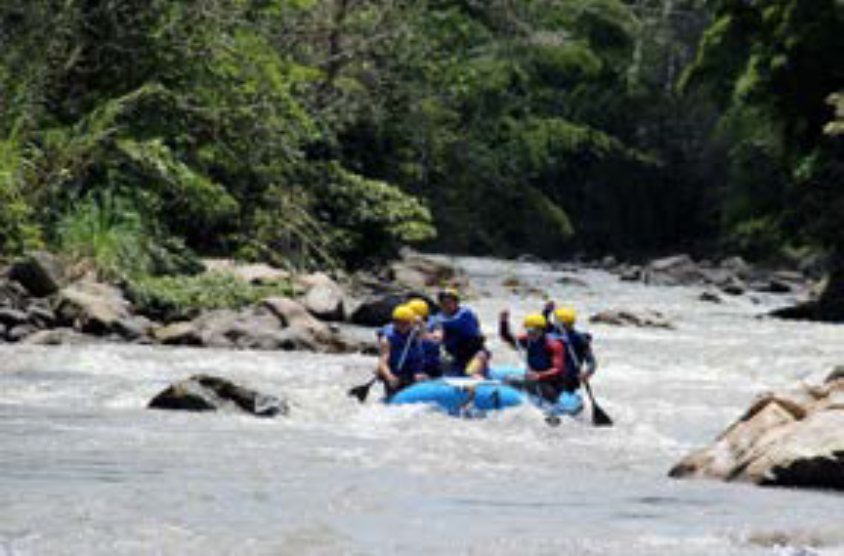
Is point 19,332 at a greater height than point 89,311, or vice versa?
point 89,311

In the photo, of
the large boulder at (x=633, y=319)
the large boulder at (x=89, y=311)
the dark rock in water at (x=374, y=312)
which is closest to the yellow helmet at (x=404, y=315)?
the large boulder at (x=89, y=311)

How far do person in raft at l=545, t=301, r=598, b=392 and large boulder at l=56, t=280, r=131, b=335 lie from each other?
17.9 ft

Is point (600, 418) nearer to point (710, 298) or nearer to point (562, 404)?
point (562, 404)

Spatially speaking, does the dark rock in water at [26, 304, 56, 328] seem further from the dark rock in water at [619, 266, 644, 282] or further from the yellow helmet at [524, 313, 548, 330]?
the dark rock in water at [619, 266, 644, 282]

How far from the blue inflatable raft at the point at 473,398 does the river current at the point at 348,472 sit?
0.67ft

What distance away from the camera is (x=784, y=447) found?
33.8 ft

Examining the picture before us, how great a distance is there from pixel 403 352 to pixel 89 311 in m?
4.89

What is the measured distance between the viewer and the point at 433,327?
1584cm

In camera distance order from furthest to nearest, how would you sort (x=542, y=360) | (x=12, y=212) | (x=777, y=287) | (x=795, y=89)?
(x=777, y=287)
(x=795, y=89)
(x=12, y=212)
(x=542, y=360)

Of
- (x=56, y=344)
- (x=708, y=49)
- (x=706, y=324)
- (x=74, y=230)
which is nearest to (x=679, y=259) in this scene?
(x=708, y=49)

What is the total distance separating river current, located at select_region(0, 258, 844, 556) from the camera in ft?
26.7

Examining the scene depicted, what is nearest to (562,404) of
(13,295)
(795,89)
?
(13,295)

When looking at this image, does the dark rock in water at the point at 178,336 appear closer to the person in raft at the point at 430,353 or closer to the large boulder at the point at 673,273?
the person in raft at the point at 430,353

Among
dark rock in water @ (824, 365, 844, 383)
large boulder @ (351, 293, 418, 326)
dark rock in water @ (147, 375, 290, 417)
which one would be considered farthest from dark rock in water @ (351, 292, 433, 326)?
dark rock in water @ (824, 365, 844, 383)
